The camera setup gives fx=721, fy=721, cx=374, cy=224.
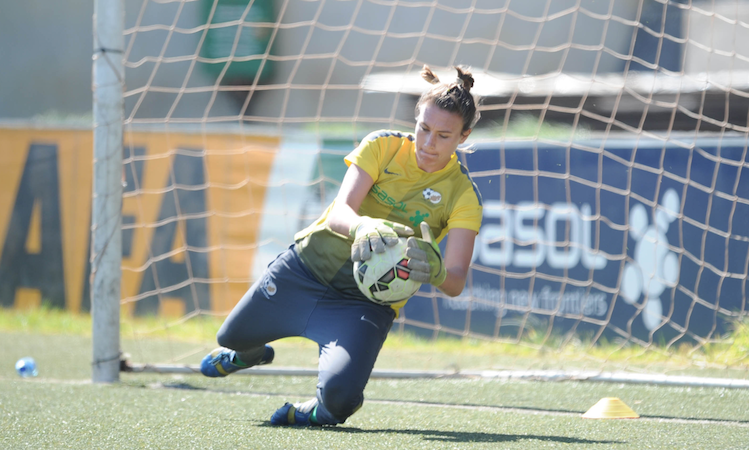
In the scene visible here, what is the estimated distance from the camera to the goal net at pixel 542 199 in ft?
16.0

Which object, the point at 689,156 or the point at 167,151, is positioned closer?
the point at 689,156

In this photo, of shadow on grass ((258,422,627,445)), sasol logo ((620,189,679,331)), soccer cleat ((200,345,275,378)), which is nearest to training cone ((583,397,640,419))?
shadow on grass ((258,422,627,445))

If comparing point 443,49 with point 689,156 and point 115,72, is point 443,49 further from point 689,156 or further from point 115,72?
point 115,72

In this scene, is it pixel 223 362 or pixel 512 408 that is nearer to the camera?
pixel 223 362

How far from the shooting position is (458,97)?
8.69 ft

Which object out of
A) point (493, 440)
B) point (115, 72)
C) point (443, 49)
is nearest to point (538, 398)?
point (493, 440)

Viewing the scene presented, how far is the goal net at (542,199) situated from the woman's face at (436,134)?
134cm

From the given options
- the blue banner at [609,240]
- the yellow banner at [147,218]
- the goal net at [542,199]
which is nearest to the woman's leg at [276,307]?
the goal net at [542,199]

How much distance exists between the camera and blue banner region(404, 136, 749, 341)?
192 inches

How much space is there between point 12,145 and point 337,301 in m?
5.15

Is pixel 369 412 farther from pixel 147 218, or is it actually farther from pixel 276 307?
pixel 147 218

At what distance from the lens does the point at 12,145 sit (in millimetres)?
6734

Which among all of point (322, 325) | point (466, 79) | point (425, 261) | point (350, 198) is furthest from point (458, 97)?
point (322, 325)

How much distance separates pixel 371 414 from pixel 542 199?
110 inches
